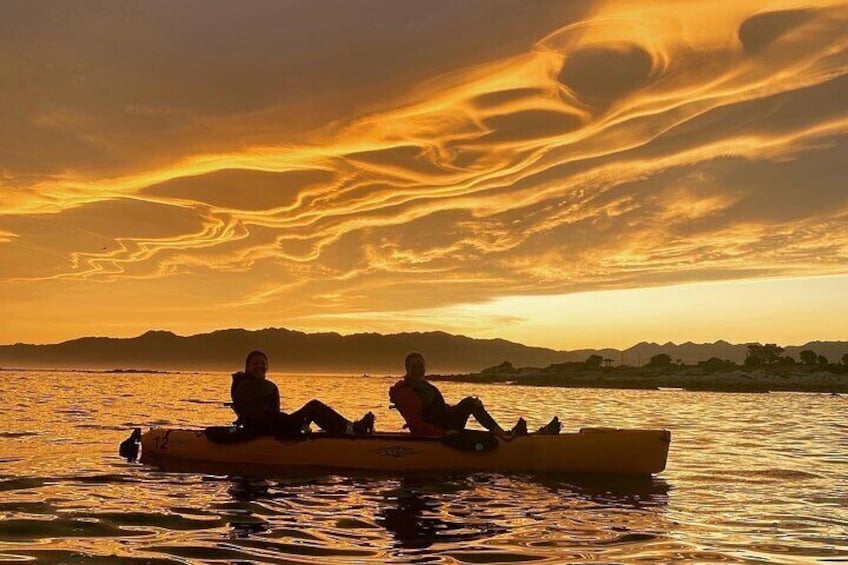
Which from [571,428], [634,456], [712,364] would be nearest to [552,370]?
[712,364]

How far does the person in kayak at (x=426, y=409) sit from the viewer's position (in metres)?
16.4

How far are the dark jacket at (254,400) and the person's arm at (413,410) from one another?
101 inches

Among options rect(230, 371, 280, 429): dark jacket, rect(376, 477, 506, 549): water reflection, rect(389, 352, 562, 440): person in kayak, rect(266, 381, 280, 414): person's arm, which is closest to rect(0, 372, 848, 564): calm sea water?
rect(376, 477, 506, 549): water reflection

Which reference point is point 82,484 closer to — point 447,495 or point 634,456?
point 447,495

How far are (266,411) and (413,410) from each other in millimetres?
3139

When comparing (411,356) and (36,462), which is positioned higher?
(411,356)

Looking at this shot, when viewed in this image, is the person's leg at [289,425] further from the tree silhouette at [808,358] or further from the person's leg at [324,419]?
the tree silhouette at [808,358]

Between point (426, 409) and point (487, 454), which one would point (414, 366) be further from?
point (487, 454)

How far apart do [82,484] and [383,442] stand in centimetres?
568

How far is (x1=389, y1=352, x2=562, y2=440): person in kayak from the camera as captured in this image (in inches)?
644

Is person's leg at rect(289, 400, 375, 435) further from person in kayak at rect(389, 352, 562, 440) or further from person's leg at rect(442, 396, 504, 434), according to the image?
person's leg at rect(442, 396, 504, 434)

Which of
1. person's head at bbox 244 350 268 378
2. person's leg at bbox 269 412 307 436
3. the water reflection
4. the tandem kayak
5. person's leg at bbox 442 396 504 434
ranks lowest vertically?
the water reflection

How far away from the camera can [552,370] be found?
15775cm

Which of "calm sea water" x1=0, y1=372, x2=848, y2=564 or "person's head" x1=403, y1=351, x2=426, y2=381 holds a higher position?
"person's head" x1=403, y1=351, x2=426, y2=381
